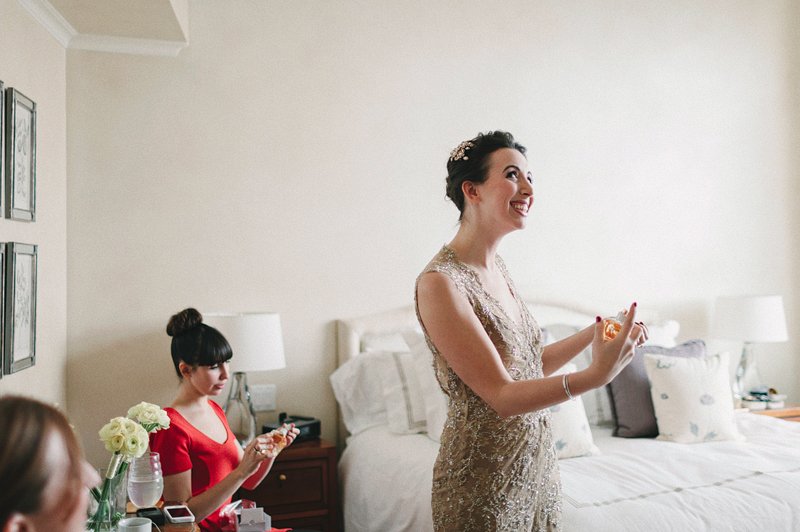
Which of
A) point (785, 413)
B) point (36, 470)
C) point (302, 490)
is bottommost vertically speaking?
point (302, 490)

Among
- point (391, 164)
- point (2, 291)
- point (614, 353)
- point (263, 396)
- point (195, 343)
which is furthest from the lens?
point (391, 164)

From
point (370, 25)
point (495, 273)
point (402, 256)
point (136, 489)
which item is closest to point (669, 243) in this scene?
point (402, 256)

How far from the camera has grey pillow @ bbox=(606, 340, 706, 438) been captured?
3527mm

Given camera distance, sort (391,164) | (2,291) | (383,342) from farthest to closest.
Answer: (391,164) < (383,342) < (2,291)

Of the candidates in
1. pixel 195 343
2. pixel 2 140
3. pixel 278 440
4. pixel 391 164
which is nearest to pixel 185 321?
pixel 195 343

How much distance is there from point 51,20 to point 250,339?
5.12ft

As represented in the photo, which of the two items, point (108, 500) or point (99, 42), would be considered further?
point (99, 42)

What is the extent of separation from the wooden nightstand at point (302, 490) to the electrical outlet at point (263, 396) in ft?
1.06

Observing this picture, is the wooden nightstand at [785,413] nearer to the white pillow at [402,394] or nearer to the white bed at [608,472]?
the white bed at [608,472]

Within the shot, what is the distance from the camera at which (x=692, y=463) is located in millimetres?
2916

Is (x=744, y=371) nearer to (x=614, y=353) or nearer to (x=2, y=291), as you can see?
(x=614, y=353)

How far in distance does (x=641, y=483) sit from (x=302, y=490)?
59.4 inches

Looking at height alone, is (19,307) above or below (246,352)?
above

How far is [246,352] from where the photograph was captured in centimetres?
339
